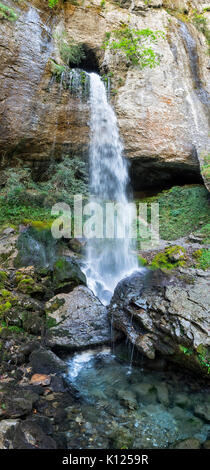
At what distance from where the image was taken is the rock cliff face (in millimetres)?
8711

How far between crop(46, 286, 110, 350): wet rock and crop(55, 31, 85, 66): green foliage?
9.22m

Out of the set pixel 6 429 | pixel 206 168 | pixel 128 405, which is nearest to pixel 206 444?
pixel 128 405

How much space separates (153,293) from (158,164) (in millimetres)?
6920

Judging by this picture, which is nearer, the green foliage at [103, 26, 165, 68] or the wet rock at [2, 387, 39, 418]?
the wet rock at [2, 387, 39, 418]

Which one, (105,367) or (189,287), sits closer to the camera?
(105,367)

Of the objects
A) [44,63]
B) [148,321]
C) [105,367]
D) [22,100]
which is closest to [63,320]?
[105,367]

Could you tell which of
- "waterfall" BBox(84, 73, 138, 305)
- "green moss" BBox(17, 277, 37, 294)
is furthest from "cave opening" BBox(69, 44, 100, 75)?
"green moss" BBox(17, 277, 37, 294)

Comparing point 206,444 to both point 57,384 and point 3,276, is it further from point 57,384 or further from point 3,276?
point 3,276

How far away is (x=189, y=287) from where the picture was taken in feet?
16.1

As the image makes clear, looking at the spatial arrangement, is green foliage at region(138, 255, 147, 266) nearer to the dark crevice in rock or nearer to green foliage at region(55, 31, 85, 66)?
the dark crevice in rock

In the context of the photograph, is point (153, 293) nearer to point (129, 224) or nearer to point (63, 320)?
point (63, 320)

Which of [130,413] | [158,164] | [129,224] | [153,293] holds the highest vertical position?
[158,164]

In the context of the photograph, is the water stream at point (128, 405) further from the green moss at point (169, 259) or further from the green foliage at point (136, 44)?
the green foliage at point (136, 44)

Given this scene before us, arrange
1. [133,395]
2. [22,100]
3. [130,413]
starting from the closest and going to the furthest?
[130,413] → [133,395] → [22,100]
